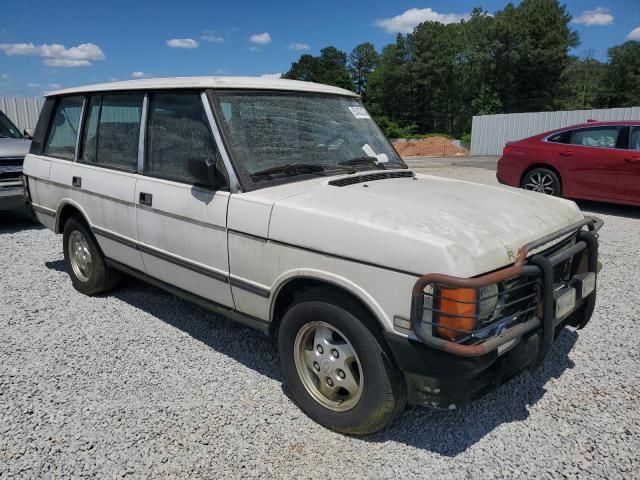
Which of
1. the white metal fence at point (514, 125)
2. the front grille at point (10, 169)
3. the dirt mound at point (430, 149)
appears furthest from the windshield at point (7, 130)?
the dirt mound at point (430, 149)

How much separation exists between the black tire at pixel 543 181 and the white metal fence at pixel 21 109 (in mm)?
18025

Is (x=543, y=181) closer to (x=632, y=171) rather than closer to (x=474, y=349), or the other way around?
(x=632, y=171)

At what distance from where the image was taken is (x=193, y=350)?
3.93 meters

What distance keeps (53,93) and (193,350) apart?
312cm

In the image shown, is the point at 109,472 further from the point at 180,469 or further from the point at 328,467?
the point at 328,467

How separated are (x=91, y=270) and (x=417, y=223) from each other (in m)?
3.56

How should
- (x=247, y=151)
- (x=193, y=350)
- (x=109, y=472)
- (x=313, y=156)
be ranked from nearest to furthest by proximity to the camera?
(x=109, y=472), (x=247, y=151), (x=313, y=156), (x=193, y=350)

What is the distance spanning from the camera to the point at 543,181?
30.4 ft

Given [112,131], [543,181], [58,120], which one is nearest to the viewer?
[112,131]

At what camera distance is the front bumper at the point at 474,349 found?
7.54 feet

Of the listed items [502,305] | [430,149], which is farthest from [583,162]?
[430,149]

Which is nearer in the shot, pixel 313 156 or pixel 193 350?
pixel 313 156

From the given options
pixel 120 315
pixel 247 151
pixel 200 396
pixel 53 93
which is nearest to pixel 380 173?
pixel 247 151

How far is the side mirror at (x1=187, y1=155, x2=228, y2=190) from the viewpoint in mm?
3117
